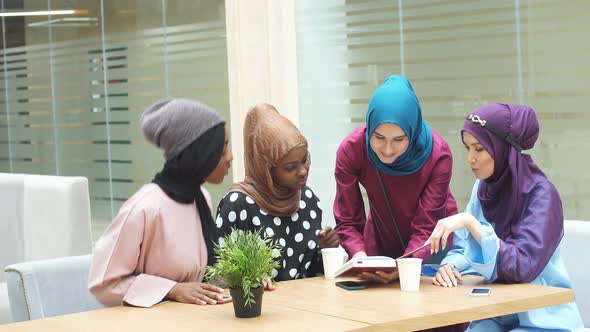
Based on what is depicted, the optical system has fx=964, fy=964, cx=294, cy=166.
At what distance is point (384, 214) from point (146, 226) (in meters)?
1.10

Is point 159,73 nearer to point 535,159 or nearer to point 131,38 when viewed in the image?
point 131,38

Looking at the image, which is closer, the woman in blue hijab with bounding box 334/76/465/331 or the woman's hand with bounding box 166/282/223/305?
the woman's hand with bounding box 166/282/223/305

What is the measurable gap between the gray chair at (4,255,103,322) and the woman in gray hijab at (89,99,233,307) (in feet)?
0.95

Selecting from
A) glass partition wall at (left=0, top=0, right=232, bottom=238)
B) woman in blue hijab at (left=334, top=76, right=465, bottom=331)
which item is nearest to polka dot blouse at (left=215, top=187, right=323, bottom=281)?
woman in blue hijab at (left=334, top=76, right=465, bottom=331)

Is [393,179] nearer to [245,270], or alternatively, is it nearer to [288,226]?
[288,226]

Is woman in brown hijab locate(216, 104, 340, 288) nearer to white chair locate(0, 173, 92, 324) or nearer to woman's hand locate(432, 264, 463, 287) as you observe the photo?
woman's hand locate(432, 264, 463, 287)

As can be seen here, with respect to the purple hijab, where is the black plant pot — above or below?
below

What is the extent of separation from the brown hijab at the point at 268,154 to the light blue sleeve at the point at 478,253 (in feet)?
2.19

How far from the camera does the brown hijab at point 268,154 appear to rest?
3672 mm

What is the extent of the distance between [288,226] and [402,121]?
2.03 ft

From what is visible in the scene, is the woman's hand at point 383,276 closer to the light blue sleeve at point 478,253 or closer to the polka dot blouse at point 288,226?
the light blue sleeve at point 478,253

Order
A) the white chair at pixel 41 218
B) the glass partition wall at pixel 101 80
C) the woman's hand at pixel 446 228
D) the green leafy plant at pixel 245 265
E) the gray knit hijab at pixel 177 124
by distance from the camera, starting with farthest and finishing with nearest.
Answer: the glass partition wall at pixel 101 80
the white chair at pixel 41 218
the woman's hand at pixel 446 228
the gray knit hijab at pixel 177 124
the green leafy plant at pixel 245 265

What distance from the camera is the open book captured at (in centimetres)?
339

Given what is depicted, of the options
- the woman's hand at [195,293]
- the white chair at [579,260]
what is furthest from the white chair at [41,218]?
the white chair at [579,260]
